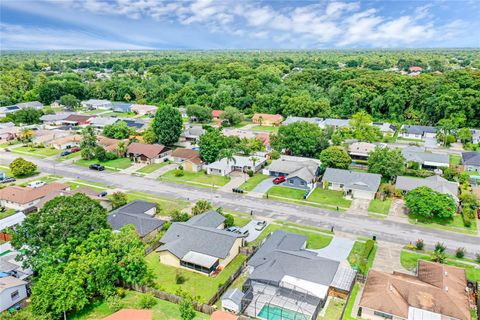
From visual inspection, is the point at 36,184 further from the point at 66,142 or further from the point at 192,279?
the point at 192,279

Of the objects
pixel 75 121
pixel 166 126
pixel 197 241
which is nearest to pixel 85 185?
pixel 166 126

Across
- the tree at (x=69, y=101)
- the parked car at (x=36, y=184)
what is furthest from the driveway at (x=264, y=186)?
the tree at (x=69, y=101)

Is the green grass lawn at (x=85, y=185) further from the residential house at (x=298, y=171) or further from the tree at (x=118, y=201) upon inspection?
the residential house at (x=298, y=171)

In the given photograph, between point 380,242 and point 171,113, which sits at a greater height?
point 171,113

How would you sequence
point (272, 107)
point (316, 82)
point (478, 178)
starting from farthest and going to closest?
point (316, 82) < point (272, 107) < point (478, 178)

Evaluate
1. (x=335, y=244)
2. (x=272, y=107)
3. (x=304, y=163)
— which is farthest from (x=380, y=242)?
(x=272, y=107)

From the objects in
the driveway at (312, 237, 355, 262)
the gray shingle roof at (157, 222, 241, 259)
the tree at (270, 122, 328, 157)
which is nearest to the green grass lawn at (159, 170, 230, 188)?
the tree at (270, 122, 328, 157)

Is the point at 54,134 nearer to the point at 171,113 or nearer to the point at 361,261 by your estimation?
the point at 171,113

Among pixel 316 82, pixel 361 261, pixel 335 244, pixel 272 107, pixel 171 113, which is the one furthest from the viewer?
pixel 316 82
